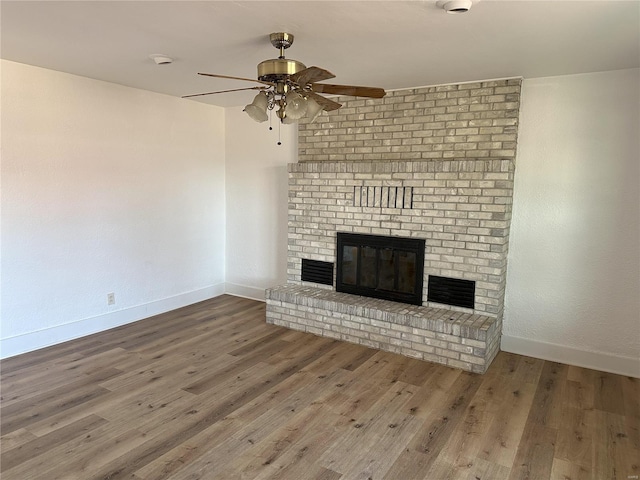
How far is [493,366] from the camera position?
3.70m

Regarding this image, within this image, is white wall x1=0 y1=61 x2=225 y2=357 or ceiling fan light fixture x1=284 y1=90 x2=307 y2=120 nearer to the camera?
ceiling fan light fixture x1=284 y1=90 x2=307 y2=120

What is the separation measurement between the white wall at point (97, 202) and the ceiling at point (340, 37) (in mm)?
453

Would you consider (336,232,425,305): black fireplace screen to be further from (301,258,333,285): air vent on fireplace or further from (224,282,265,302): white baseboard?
(224,282,265,302): white baseboard

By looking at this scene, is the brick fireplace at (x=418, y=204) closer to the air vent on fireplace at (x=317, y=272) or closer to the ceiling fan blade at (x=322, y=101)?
the air vent on fireplace at (x=317, y=272)

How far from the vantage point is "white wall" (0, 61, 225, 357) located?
3680mm

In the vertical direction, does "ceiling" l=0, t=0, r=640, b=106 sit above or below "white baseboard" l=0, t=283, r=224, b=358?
above

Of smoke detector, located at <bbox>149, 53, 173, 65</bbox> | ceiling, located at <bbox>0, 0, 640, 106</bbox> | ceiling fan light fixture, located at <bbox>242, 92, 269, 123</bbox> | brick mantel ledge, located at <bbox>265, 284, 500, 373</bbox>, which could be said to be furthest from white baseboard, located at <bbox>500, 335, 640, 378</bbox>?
smoke detector, located at <bbox>149, 53, 173, 65</bbox>

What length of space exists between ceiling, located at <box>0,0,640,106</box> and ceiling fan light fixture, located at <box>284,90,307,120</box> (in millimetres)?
427

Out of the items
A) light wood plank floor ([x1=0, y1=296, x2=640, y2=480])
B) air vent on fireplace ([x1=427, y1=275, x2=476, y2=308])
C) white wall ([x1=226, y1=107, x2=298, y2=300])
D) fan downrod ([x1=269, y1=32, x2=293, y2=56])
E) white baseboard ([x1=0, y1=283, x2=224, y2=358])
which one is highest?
fan downrod ([x1=269, y1=32, x2=293, y2=56])

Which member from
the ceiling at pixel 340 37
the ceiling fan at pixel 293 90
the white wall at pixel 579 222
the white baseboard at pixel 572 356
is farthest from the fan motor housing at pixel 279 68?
the white baseboard at pixel 572 356

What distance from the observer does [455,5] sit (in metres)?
2.15

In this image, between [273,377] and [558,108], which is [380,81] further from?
[273,377]

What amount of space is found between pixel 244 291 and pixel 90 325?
1.88 metres

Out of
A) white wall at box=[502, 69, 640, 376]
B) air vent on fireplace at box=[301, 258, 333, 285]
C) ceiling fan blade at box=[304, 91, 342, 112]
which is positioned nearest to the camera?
ceiling fan blade at box=[304, 91, 342, 112]
